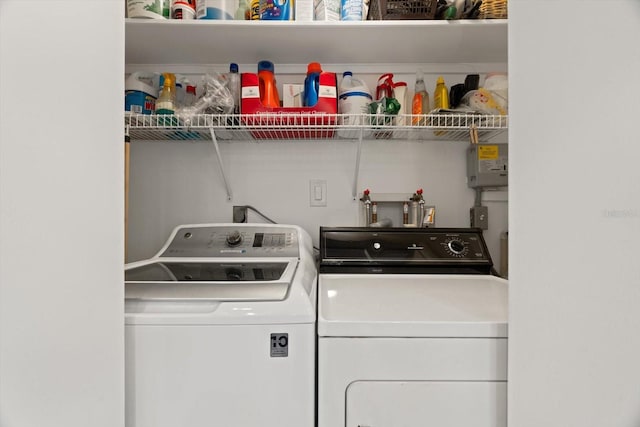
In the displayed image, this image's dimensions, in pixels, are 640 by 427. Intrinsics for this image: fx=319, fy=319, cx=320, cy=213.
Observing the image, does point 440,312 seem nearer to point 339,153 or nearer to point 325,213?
point 325,213

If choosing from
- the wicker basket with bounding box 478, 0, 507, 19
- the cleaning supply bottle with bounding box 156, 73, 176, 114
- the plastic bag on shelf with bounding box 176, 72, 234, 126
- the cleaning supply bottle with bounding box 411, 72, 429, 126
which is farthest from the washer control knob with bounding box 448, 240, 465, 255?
the cleaning supply bottle with bounding box 156, 73, 176, 114

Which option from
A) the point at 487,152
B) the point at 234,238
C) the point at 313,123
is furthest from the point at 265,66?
the point at 487,152

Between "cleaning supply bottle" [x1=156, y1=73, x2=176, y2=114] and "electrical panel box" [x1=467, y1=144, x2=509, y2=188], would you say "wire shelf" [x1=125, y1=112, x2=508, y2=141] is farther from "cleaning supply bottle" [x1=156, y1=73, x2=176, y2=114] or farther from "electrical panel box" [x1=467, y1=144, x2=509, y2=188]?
"electrical panel box" [x1=467, y1=144, x2=509, y2=188]

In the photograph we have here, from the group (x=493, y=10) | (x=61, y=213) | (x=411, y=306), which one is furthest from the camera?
(x=493, y=10)

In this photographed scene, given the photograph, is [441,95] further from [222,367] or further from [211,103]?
[222,367]

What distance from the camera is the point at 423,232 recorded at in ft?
4.56

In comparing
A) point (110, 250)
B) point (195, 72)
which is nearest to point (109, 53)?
point (110, 250)

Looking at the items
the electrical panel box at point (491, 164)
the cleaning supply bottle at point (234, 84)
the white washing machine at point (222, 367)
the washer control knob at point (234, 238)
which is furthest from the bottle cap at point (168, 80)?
the electrical panel box at point (491, 164)

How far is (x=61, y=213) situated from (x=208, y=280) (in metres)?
0.48

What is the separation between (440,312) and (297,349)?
1.28 feet

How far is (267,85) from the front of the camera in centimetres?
145
